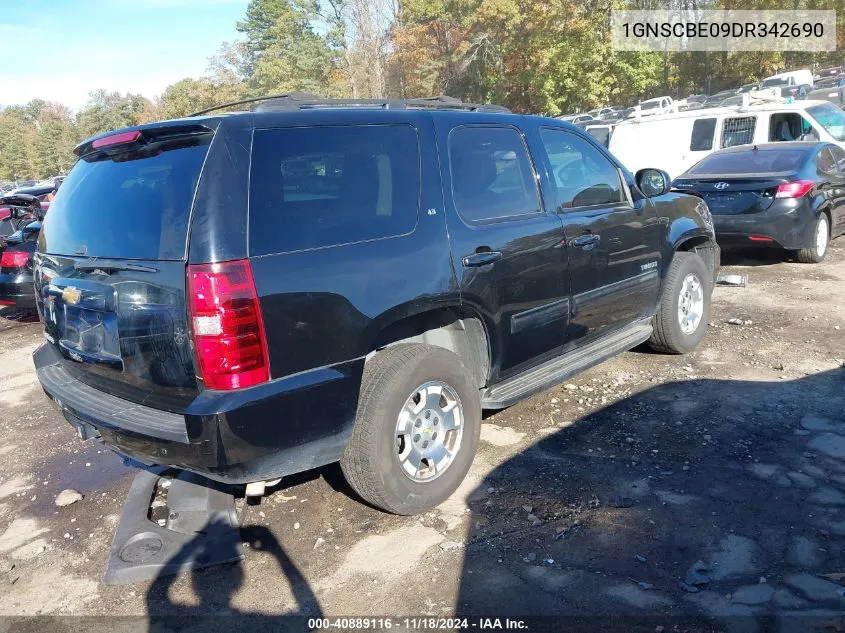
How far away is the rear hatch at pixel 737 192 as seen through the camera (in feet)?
26.9

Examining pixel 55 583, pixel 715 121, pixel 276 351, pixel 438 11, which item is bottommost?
pixel 55 583

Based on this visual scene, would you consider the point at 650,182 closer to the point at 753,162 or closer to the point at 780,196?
the point at 780,196

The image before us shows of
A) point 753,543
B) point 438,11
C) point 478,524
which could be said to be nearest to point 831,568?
point 753,543

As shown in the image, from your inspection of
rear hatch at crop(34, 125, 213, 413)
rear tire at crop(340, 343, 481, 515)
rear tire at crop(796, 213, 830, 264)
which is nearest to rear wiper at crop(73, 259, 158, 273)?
rear hatch at crop(34, 125, 213, 413)

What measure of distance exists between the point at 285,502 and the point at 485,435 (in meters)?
1.37

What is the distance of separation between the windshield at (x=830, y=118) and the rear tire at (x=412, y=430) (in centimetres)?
1054

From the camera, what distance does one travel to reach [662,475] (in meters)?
3.72

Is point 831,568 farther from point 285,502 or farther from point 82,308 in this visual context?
point 82,308

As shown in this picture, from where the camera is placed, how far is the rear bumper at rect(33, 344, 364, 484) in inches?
Result: 109

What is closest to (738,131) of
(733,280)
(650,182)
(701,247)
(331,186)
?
(733,280)

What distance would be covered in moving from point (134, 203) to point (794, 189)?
7.62 m

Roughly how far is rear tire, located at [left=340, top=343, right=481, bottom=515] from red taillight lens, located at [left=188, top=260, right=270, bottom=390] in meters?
0.65

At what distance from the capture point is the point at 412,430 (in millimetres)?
3475

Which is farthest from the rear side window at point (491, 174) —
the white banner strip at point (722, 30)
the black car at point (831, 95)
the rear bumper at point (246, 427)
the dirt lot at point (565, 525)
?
the white banner strip at point (722, 30)
